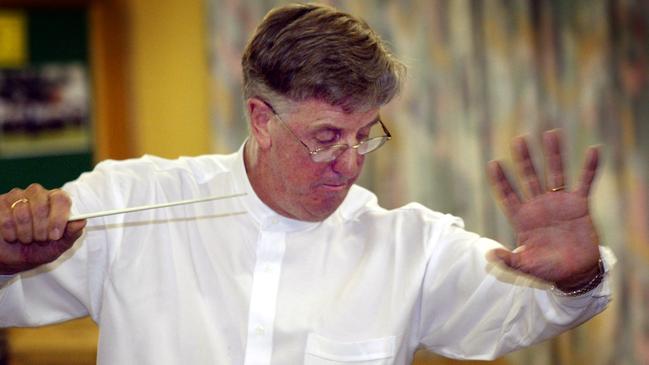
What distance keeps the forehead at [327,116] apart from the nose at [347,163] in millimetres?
53

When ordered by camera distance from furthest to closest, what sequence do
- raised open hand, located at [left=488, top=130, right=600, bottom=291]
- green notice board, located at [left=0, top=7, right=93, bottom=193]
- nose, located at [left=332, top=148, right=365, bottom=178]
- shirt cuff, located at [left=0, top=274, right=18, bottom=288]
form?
green notice board, located at [left=0, top=7, right=93, bottom=193]
nose, located at [left=332, top=148, right=365, bottom=178]
shirt cuff, located at [left=0, top=274, right=18, bottom=288]
raised open hand, located at [left=488, top=130, right=600, bottom=291]

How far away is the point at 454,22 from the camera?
3.50m

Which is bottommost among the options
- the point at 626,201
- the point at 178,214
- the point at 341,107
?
the point at 626,201

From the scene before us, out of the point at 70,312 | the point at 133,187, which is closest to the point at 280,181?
the point at 133,187

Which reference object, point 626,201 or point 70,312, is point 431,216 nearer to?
point 70,312

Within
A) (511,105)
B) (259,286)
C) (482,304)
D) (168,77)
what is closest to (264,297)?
(259,286)

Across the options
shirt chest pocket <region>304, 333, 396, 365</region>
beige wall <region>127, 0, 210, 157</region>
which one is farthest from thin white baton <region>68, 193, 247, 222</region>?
beige wall <region>127, 0, 210, 157</region>

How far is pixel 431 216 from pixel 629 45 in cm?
164

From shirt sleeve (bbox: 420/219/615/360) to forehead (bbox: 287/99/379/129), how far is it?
0.99 ft

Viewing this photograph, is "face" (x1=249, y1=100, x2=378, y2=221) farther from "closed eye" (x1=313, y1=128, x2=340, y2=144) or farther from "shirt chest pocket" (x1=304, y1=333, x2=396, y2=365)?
"shirt chest pocket" (x1=304, y1=333, x2=396, y2=365)

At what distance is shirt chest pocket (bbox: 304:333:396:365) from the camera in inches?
78.0

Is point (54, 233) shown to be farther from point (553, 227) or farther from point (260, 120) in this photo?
point (553, 227)

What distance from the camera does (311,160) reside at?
2025 mm

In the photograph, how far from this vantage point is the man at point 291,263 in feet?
6.51
